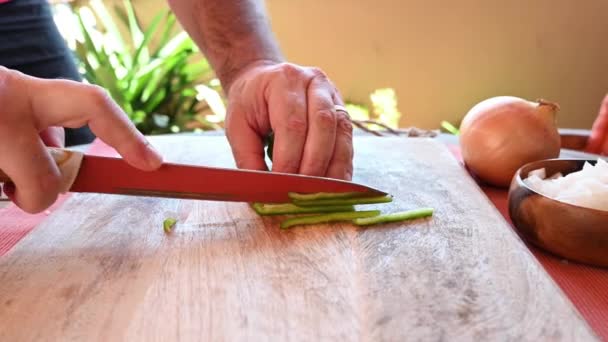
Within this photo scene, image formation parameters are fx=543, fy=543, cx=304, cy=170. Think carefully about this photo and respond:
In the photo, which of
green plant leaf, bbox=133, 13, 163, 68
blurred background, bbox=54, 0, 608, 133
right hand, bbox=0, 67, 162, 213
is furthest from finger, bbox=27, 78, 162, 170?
green plant leaf, bbox=133, 13, 163, 68

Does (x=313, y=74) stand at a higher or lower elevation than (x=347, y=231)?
higher

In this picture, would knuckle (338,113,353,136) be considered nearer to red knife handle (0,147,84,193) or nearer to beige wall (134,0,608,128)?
red knife handle (0,147,84,193)

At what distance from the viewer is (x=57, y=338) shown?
720mm

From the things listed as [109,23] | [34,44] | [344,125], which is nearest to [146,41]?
[109,23]

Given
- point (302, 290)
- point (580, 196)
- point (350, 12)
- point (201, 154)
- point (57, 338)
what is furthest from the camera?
point (350, 12)

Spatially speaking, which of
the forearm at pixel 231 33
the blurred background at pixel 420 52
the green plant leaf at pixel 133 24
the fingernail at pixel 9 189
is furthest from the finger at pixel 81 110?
the green plant leaf at pixel 133 24

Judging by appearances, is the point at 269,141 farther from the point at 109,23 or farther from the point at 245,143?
the point at 109,23

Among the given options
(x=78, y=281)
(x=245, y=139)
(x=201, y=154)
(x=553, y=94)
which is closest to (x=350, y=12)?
(x=553, y=94)

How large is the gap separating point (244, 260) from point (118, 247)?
241 mm

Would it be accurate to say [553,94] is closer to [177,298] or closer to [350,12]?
[350,12]

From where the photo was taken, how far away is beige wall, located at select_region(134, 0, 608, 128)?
10.6ft

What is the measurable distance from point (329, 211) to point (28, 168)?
0.53m

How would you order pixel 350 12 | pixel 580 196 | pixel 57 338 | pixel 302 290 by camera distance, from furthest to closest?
pixel 350 12, pixel 580 196, pixel 302 290, pixel 57 338

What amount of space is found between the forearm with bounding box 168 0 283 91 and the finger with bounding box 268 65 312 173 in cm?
33
